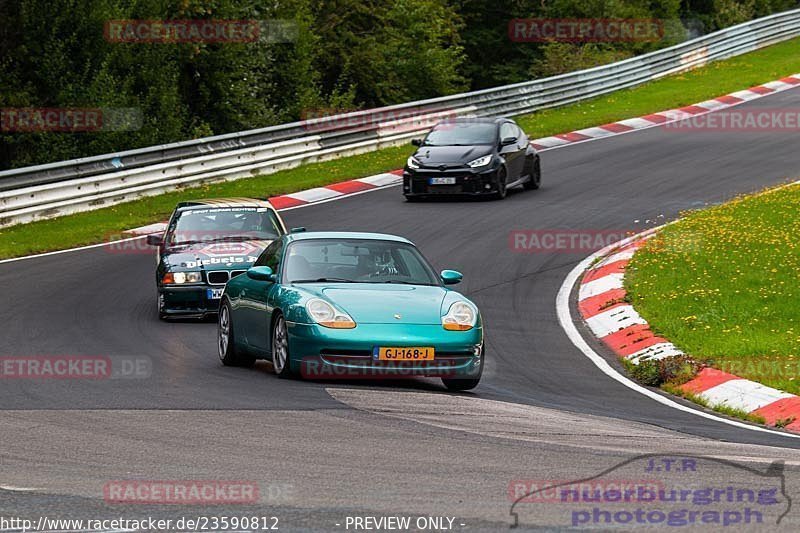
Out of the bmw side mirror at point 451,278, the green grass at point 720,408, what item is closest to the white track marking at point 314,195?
the bmw side mirror at point 451,278

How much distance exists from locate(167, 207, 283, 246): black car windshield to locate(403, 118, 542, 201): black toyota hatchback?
808 cm

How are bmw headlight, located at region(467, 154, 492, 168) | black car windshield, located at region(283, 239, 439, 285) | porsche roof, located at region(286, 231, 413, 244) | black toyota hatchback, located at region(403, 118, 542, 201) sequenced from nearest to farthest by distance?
black car windshield, located at region(283, 239, 439, 285) < porsche roof, located at region(286, 231, 413, 244) < black toyota hatchback, located at region(403, 118, 542, 201) < bmw headlight, located at region(467, 154, 492, 168)

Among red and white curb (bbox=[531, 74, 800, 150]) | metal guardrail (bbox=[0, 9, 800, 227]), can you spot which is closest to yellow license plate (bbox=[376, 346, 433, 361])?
metal guardrail (bbox=[0, 9, 800, 227])

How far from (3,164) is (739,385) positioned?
22307 millimetres

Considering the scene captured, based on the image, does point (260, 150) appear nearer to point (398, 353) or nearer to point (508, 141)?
point (508, 141)

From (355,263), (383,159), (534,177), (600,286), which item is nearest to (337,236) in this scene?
(355,263)

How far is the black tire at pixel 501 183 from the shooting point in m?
25.1

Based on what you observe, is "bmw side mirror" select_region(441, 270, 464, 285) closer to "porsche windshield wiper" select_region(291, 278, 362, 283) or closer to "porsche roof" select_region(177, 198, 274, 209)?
"porsche windshield wiper" select_region(291, 278, 362, 283)

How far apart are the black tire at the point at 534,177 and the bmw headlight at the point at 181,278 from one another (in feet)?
37.4

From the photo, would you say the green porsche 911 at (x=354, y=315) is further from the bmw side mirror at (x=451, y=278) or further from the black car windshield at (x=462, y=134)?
the black car windshield at (x=462, y=134)

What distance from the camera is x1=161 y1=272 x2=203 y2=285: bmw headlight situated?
1588 centimetres

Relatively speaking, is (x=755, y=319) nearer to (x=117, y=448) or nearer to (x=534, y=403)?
(x=534, y=403)

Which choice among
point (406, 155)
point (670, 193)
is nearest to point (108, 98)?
point (406, 155)

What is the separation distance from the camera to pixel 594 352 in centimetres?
1394
